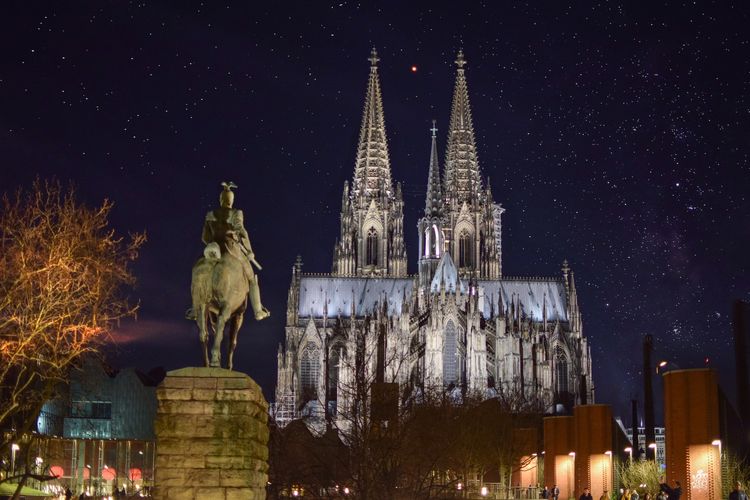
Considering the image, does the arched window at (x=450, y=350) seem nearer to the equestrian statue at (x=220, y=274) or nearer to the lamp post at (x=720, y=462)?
the lamp post at (x=720, y=462)

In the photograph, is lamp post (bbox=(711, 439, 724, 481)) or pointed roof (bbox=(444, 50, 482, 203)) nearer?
lamp post (bbox=(711, 439, 724, 481))

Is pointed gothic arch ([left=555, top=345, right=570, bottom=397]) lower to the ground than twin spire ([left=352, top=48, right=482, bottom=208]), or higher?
lower

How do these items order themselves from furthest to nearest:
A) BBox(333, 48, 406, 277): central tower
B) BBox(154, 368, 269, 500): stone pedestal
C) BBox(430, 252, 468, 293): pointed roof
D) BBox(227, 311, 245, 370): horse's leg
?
BBox(333, 48, 406, 277): central tower → BBox(430, 252, 468, 293): pointed roof → BBox(227, 311, 245, 370): horse's leg → BBox(154, 368, 269, 500): stone pedestal

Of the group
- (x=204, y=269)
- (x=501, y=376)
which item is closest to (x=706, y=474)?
(x=204, y=269)

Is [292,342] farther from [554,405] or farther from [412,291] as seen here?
[554,405]

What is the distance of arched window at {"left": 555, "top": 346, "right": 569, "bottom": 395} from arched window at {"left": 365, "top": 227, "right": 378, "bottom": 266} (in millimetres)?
25286

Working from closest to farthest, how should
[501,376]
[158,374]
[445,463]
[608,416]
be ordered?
1. [608,416]
2. [445,463]
3. [501,376]
4. [158,374]

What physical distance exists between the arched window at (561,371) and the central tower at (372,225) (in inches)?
876

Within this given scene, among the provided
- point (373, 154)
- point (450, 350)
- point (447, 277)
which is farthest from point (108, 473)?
point (373, 154)

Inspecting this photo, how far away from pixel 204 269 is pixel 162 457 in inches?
104

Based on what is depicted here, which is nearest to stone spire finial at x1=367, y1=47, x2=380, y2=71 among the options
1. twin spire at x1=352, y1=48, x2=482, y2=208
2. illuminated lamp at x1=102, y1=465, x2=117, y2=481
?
twin spire at x1=352, y1=48, x2=482, y2=208

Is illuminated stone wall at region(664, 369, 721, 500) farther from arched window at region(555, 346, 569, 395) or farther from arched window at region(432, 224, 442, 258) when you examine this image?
arched window at region(432, 224, 442, 258)

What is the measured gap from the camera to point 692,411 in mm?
35781

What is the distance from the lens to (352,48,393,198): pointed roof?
131 meters
